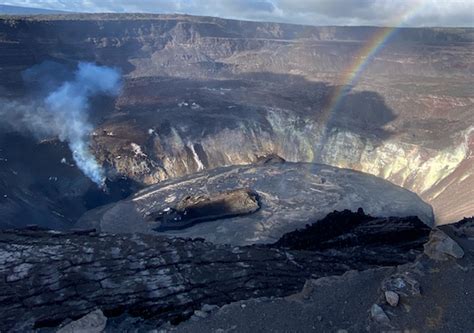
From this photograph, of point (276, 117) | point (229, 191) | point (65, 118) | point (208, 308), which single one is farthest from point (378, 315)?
point (65, 118)

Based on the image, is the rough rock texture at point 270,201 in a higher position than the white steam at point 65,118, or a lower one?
lower

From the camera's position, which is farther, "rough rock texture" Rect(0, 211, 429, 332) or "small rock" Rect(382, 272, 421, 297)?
"rough rock texture" Rect(0, 211, 429, 332)

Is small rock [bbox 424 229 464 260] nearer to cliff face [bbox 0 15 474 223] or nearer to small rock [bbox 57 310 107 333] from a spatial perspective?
small rock [bbox 57 310 107 333]

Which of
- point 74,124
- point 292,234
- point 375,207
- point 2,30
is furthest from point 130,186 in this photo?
point 2,30

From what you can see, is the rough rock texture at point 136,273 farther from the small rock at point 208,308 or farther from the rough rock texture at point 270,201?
the rough rock texture at point 270,201

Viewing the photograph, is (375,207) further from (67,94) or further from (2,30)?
(2,30)

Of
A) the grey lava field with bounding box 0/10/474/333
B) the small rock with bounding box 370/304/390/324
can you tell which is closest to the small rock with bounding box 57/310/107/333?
the grey lava field with bounding box 0/10/474/333

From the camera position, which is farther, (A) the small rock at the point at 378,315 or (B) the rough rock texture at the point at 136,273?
(B) the rough rock texture at the point at 136,273

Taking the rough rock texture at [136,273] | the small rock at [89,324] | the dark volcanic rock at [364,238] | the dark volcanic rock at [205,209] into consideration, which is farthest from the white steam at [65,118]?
the small rock at [89,324]
